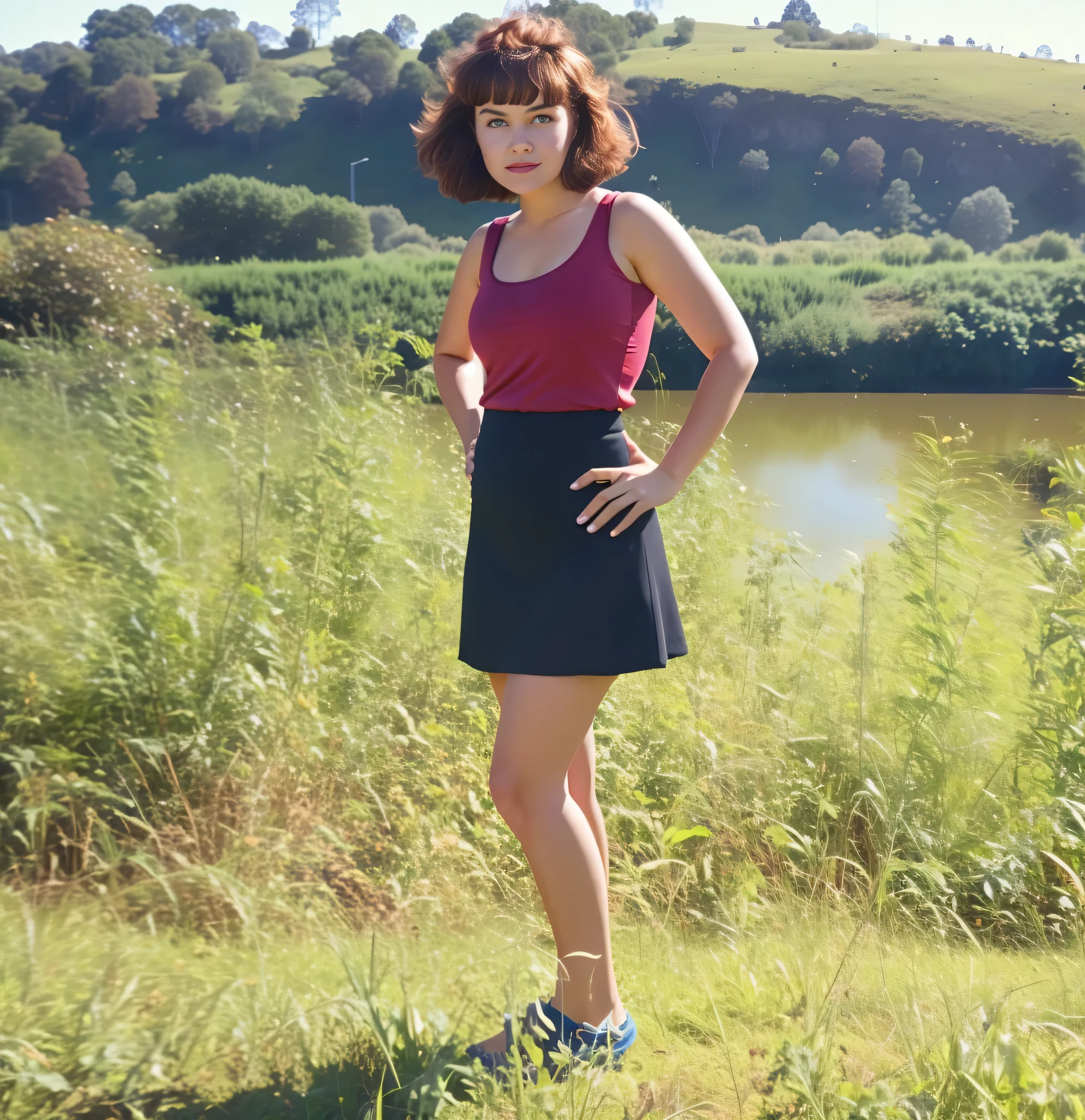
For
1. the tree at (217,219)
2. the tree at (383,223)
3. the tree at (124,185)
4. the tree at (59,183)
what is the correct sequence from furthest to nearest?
the tree at (124,185)
the tree at (383,223)
the tree at (59,183)
the tree at (217,219)

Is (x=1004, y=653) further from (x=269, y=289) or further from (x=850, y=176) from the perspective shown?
(x=850, y=176)

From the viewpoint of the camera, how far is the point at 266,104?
109 ft

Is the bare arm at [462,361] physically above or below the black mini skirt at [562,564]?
above

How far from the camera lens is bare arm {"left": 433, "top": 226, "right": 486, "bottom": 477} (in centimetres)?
214

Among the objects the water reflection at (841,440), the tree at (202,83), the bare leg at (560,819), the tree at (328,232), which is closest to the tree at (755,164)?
the water reflection at (841,440)

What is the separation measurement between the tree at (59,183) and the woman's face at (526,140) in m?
23.8

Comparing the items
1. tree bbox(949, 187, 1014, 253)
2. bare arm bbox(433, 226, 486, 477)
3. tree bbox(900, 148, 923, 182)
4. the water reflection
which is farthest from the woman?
tree bbox(900, 148, 923, 182)

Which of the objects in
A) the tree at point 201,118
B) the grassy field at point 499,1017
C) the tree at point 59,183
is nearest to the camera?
the grassy field at point 499,1017

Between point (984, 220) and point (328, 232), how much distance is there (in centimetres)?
1907

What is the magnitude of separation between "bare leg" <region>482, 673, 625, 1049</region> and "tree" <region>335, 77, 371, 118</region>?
127 ft

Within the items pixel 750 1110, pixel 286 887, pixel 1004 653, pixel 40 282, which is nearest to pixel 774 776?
pixel 1004 653

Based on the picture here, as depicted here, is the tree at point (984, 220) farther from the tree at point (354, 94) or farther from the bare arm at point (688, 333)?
the bare arm at point (688, 333)

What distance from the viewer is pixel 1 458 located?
14.3ft

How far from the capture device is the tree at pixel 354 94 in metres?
36.0
